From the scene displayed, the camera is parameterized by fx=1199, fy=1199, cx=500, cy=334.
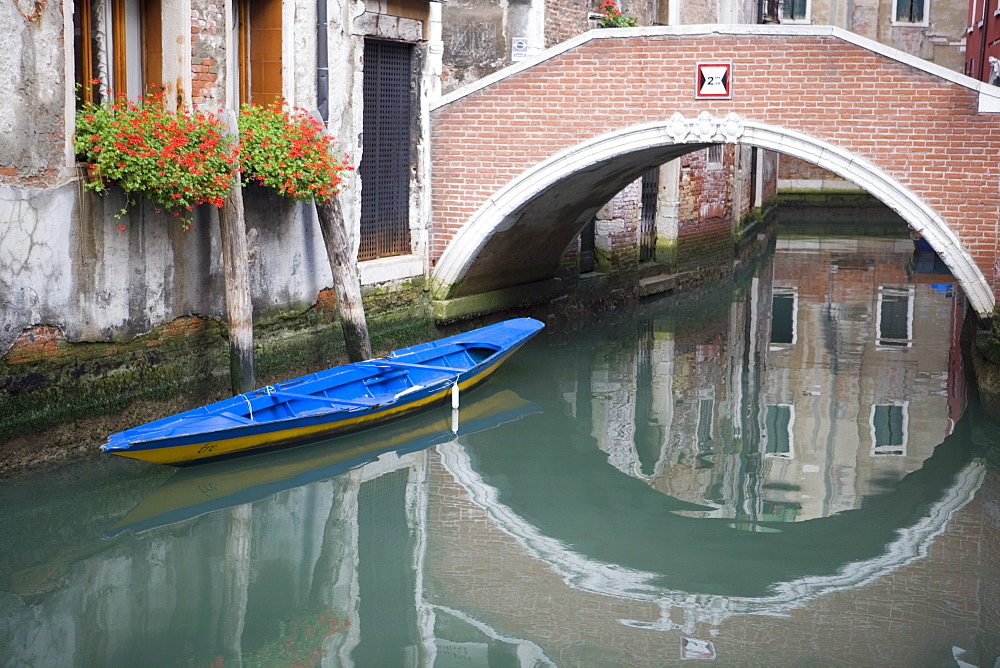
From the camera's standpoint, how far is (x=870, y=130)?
25.8 ft

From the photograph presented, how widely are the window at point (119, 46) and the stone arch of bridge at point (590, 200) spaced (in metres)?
2.88

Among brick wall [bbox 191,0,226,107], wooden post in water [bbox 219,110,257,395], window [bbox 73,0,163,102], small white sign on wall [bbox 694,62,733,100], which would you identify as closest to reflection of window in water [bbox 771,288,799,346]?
small white sign on wall [bbox 694,62,733,100]

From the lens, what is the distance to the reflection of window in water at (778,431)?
23.1ft

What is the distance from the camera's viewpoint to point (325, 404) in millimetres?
6680

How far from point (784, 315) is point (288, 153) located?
6.12m

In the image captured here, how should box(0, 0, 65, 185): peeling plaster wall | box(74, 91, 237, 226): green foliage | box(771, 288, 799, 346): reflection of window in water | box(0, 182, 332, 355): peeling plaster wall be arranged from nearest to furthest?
1. box(0, 0, 65, 185): peeling plaster wall
2. box(0, 182, 332, 355): peeling plaster wall
3. box(74, 91, 237, 226): green foliage
4. box(771, 288, 799, 346): reflection of window in water

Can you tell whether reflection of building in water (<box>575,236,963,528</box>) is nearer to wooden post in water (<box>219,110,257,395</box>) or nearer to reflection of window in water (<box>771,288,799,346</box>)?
reflection of window in water (<box>771,288,799,346</box>)

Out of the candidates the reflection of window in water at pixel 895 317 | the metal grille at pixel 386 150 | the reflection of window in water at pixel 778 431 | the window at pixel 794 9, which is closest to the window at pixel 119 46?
the metal grille at pixel 386 150

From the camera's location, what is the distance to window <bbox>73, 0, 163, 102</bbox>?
627 cm

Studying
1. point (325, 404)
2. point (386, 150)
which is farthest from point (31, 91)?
point (386, 150)

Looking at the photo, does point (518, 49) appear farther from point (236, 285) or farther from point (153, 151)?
point (153, 151)

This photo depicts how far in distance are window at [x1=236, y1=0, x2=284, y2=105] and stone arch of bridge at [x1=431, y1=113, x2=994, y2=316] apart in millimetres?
1967

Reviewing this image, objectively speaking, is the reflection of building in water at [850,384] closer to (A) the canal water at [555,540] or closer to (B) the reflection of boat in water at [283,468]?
(A) the canal water at [555,540]

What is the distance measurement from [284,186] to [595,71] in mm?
2564
